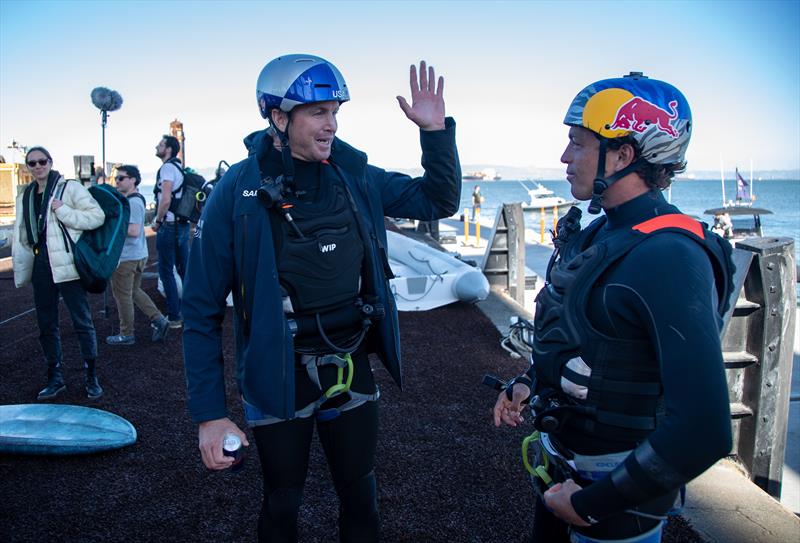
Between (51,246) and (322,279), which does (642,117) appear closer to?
(322,279)

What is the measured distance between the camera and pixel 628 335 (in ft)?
5.85

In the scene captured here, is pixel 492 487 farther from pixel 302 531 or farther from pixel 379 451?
pixel 302 531

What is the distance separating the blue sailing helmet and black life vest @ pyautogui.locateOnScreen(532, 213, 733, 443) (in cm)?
117

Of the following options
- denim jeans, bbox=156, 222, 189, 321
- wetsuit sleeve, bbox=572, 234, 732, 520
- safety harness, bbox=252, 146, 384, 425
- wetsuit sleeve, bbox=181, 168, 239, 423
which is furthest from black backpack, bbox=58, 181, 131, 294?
wetsuit sleeve, bbox=572, 234, 732, 520

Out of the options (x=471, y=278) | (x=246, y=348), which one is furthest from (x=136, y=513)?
(x=471, y=278)

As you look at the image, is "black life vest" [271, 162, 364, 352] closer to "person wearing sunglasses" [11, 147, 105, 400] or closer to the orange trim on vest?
the orange trim on vest

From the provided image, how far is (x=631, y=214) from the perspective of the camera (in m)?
1.99

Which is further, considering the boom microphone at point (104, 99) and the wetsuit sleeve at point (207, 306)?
the boom microphone at point (104, 99)

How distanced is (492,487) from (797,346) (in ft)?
27.3

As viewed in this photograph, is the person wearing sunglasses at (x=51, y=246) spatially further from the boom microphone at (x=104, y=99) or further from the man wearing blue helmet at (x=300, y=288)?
the boom microphone at (x=104, y=99)

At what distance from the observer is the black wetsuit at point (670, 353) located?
1.51 meters

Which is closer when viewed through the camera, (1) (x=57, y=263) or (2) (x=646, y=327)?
(2) (x=646, y=327)

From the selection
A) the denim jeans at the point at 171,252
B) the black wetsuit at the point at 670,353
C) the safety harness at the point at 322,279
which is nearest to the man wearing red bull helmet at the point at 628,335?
the black wetsuit at the point at 670,353

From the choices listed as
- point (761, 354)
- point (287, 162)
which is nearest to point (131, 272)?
point (287, 162)
